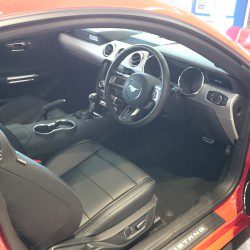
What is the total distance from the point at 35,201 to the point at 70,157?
1.77 feet

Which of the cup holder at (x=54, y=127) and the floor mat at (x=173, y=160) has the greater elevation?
the cup holder at (x=54, y=127)

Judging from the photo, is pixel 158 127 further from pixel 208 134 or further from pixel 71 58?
pixel 71 58

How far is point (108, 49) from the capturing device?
1.93m

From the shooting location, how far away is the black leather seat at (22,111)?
2.05m

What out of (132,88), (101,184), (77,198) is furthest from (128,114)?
(77,198)

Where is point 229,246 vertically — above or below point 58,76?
below

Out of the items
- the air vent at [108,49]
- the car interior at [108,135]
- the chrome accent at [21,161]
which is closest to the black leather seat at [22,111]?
the car interior at [108,135]

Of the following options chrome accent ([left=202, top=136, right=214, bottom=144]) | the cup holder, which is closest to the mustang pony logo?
the cup holder

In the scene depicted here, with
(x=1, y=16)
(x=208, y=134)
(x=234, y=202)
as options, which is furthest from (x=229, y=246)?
(x=1, y=16)

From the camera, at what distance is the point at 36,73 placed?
236 cm

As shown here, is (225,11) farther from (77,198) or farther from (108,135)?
(77,198)

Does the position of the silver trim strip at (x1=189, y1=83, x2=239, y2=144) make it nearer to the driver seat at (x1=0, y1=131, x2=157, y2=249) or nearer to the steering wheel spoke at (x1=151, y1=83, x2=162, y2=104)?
the steering wheel spoke at (x1=151, y1=83, x2=162, y2=104)

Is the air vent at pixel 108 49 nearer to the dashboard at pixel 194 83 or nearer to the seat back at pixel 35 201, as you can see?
the dashboard at pixel 194 83

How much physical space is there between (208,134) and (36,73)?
1.31 metres
